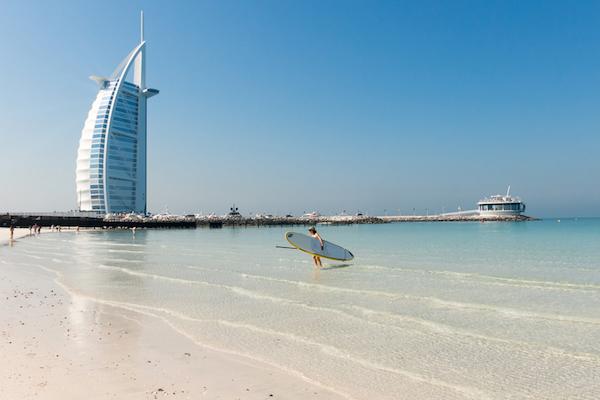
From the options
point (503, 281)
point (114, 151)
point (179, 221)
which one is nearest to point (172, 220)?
point (179, 221)

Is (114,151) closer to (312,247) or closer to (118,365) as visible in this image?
(312,247)

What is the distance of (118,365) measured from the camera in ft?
24.2

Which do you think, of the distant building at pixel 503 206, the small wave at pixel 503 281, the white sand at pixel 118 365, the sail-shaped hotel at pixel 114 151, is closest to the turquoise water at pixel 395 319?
the small wave at pixel 503 281

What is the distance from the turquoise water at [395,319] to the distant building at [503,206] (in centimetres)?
14734

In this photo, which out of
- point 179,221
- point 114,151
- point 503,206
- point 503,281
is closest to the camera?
point 503,281

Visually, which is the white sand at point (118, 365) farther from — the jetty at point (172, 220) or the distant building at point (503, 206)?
the distant building at point (503, 206)

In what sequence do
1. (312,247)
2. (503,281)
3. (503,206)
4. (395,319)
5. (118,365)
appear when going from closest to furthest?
(118,365), (395,319), (503,281), (312,247), (503,206)

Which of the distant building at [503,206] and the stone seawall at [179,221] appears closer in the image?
the stone seawall at [179,221]

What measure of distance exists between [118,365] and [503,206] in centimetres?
16939

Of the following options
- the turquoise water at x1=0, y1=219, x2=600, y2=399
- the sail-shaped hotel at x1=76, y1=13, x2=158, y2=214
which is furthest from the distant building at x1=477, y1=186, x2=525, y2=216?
the turquoise water at x1=0, y1=219, x2=600, y2=399

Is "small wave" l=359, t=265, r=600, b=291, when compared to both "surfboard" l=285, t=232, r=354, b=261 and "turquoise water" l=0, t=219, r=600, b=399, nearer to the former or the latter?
"turquoise water" l=0, t=219, r=600, b=399

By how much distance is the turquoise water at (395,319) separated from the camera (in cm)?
685

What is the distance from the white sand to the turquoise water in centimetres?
59

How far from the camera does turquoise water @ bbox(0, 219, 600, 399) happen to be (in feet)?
22.5
